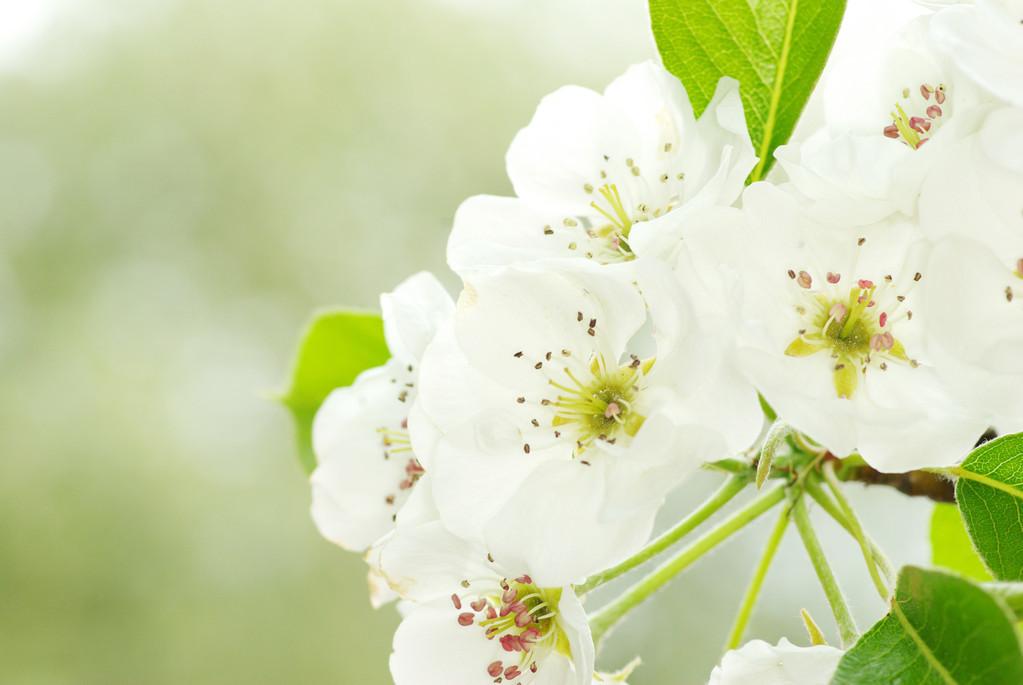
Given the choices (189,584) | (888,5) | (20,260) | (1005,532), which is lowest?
(1005,532)

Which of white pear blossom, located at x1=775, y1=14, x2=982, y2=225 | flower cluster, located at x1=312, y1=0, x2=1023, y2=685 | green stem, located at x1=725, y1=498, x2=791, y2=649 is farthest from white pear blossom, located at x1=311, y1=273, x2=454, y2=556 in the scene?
white pear blossom, located at x1=775, y1=14, x2=982, y2=225

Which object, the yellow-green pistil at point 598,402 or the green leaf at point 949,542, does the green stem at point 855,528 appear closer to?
the yellow-green pistil at point 598,402

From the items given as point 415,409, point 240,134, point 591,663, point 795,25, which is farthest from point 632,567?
point 240,134

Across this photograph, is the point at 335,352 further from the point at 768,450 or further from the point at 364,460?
the point at 768,450

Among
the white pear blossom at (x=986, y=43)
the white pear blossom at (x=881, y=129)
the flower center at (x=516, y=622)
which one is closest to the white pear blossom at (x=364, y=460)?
the flower center at (x=516, y=622)

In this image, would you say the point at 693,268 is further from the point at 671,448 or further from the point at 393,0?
the point at 393,0

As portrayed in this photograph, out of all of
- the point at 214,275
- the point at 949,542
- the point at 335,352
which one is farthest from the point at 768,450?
the point at 214,275

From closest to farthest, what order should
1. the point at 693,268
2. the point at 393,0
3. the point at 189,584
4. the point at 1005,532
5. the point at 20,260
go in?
the point at 693,268 → the point at 1005,532 → the point at 189,584 → the point at 20,260 → the point at 393,0
